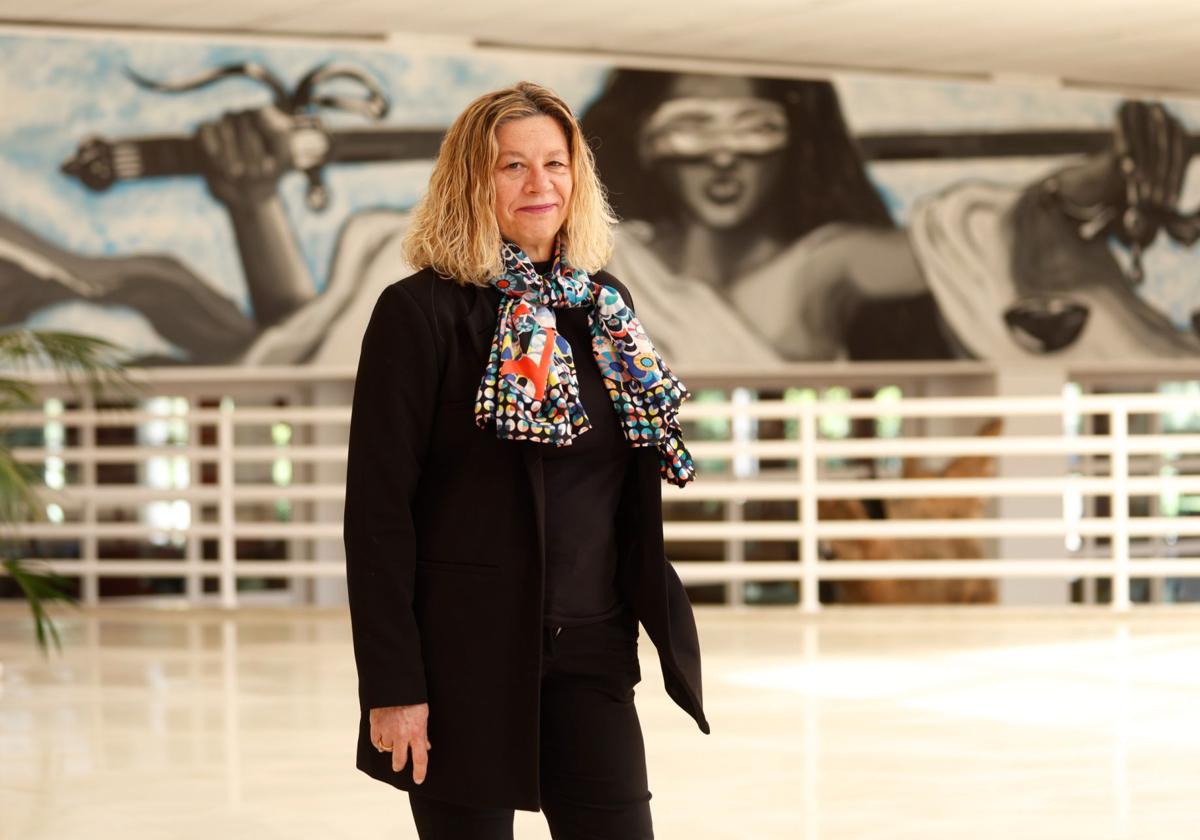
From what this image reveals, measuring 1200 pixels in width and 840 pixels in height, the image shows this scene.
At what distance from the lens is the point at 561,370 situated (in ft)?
7.04

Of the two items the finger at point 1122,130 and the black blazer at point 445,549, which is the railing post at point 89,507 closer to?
the finger at point 1122,130

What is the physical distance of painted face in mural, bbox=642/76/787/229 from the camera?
10.0 m

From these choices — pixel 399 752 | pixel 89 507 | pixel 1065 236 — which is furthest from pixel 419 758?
pixel 1065 236

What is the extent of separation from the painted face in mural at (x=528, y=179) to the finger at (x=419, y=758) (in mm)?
689

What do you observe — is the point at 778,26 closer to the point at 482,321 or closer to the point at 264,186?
the point at 264,186

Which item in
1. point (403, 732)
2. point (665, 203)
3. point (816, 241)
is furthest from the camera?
point (816, 241)

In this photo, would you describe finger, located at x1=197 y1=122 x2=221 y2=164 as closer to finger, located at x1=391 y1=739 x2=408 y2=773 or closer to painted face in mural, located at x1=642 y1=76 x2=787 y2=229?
painted face in mural, located at x1=642 y1=76 x2=787 y2=229

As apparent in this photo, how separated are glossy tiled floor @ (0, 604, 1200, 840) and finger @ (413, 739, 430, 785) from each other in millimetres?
1931

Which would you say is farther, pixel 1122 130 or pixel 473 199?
pixel 1122 130

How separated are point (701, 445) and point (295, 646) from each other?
2.58m

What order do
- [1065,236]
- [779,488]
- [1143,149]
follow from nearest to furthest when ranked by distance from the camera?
[779,488] → [1065,236] → [1143,149]

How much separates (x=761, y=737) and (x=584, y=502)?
10.4ft

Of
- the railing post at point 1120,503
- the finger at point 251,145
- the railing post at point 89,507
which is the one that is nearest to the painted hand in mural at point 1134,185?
the railing post at point 1120,503

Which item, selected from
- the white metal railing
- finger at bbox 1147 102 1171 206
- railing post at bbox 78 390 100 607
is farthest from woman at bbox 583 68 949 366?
railing post at bbox 78 390 100 607
